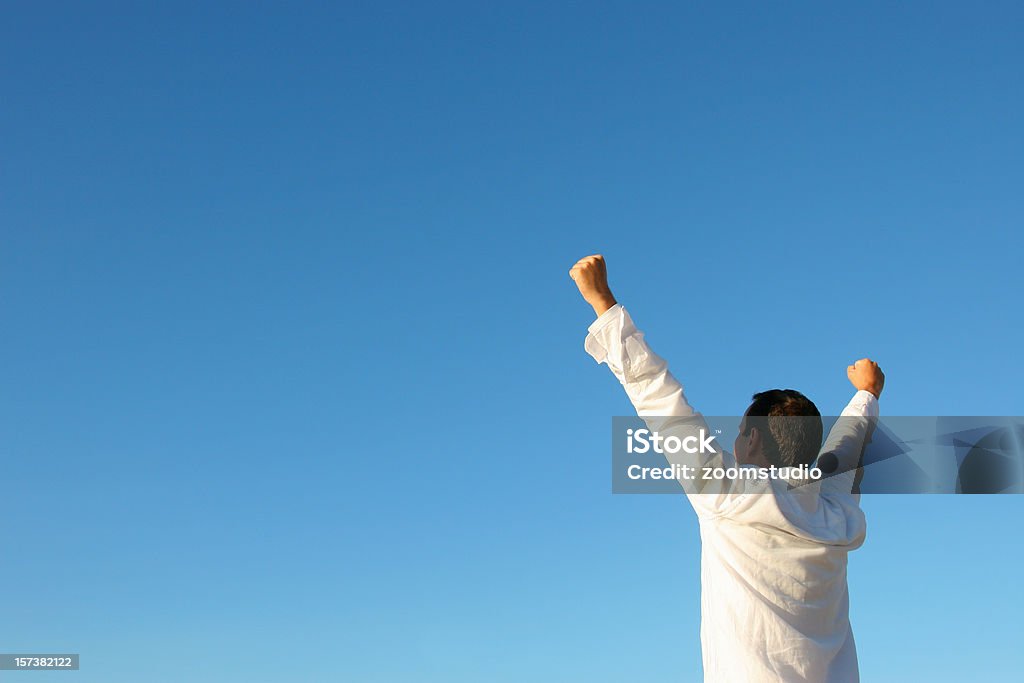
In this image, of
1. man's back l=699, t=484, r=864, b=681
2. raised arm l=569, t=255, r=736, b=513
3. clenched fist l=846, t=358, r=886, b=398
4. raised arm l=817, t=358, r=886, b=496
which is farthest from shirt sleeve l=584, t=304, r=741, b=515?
clenched fist l=846, t=358, r=886, b=398

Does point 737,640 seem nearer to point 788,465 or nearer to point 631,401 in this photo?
point 788,465

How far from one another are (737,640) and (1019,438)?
9.41 ft

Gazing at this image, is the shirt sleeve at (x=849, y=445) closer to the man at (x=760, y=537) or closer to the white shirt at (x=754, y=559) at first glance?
the man at (x=760, y=537)

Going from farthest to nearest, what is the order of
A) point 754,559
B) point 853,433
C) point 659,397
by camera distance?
point 853,433 < point 754,559 < point 659,397

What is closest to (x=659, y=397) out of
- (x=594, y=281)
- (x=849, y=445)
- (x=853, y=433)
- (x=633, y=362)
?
(x=633, y=362)

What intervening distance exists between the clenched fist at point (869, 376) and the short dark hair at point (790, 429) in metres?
1.24

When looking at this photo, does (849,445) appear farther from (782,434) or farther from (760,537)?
(760,537)

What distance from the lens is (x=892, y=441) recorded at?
6.36 m

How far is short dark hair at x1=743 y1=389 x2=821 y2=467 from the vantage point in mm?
5309

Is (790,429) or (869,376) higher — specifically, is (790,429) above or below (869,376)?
below

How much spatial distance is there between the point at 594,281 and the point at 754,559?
5.42ft

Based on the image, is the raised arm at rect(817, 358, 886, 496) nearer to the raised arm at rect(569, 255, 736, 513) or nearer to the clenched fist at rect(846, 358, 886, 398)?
the clenched fist at rect(846, 358, 886, 398)

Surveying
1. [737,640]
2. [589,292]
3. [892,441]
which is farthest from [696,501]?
[892,441]

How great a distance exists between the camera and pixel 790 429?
531cm
